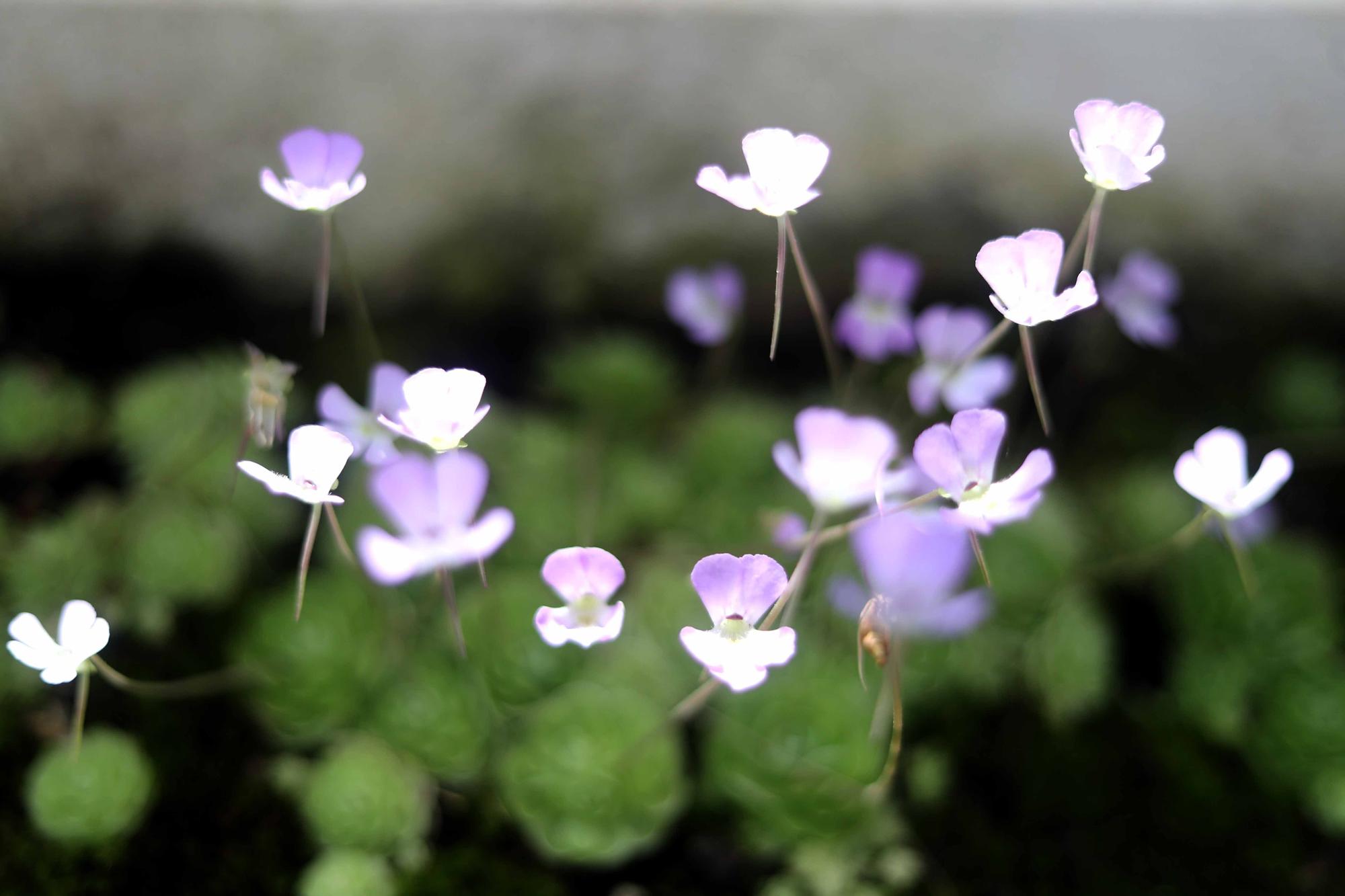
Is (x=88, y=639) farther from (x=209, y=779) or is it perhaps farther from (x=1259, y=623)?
(x=1259, y=623)

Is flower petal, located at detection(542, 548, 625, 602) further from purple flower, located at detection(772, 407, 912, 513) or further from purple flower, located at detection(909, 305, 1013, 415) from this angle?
purple flower, located at detection(909, 305, 1013, 415)

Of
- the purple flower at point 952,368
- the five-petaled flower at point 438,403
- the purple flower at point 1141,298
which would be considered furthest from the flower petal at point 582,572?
Result: the purple flower at point 1141,298

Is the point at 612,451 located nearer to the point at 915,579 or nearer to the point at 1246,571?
the point at 915,579

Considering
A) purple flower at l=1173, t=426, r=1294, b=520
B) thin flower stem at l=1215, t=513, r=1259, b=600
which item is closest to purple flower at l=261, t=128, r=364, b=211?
purple flower at l=1173, t=426, r=1294, b=520

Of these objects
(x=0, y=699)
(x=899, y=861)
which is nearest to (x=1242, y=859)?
(x=899, y=861)

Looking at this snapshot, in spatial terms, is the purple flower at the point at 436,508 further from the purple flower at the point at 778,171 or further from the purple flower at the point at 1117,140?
the purple flower at the point at 1117,140
